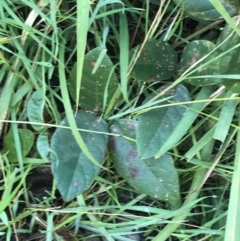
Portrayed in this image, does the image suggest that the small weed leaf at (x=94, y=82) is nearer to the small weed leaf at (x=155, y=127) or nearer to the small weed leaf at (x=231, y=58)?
the small weed leaf at (x=155, y=127)

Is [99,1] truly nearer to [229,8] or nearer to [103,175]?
[229,8]

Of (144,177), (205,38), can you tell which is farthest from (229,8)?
(144,177)

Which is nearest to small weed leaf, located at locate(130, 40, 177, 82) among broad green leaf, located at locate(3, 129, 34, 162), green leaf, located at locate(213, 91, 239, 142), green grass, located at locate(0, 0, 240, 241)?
green grass, located at locate(0, 0, 240, 241)

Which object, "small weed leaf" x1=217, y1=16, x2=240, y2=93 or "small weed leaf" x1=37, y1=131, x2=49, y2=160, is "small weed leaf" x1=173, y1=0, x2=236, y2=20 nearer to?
"small weed leaf" x1=217, y1=16, x2=240, y2=93

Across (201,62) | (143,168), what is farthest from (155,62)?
(143,168)

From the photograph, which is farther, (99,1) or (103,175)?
(103,175)

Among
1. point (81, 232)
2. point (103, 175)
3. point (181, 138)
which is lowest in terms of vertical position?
point (81, 232)

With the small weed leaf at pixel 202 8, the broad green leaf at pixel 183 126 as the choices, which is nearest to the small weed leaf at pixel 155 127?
the broad green leaf at pixel 183 126

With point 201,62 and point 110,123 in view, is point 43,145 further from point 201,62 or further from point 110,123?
point 201,62
